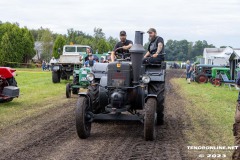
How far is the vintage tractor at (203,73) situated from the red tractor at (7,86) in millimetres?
18889

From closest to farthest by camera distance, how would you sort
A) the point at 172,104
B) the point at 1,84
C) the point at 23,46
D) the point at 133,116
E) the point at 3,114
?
the point at 133,116 → the point at 3,114 → the point at 1,84 → the point at 172,104 → the point at 23,46

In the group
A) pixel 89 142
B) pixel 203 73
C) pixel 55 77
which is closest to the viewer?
pixel 89 142

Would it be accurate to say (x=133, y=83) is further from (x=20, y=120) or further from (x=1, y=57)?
(x=1, y=57)

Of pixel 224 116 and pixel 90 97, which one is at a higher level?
pixel 90 97

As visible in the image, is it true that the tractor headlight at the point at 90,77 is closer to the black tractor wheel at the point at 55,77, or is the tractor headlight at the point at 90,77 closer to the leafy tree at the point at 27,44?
the black tractor wheel at the point at 55,77

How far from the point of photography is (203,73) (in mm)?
30406

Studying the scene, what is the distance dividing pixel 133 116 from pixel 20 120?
327 centimetres

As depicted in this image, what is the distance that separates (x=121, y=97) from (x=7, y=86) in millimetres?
5572

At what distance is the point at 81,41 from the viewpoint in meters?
79.9

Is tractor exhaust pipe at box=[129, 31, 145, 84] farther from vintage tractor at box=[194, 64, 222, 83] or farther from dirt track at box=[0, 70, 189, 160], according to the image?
vintage tractor at box=[194, 64, 222, 83]

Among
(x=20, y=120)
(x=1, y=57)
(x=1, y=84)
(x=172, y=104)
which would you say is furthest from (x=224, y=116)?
(x=1, y=57)

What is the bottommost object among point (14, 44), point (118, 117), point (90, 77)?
point (118, 117)

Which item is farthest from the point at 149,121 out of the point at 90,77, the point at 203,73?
the point at 203,73

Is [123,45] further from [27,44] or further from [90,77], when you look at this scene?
[27,44]
